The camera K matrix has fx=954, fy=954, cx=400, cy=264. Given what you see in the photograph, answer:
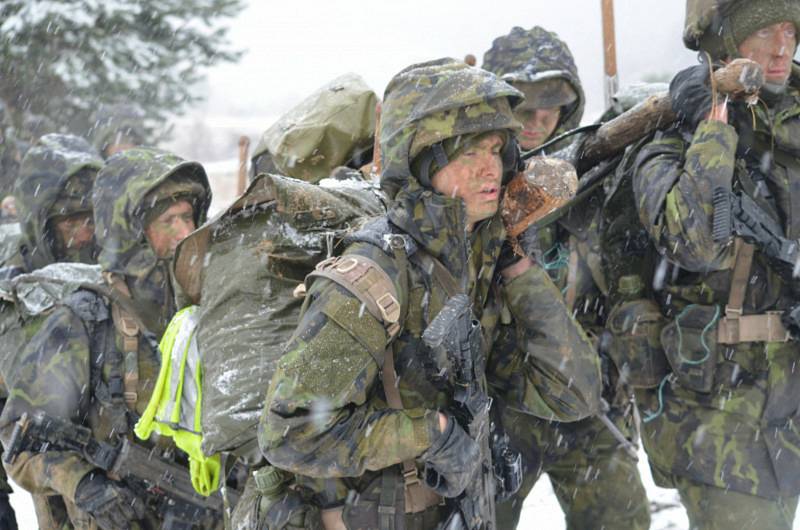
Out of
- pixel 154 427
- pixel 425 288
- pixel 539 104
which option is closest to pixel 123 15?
pixel 539 104

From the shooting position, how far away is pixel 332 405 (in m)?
2.75

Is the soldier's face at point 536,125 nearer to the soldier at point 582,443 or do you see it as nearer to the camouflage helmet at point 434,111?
the soldier at point 582,443

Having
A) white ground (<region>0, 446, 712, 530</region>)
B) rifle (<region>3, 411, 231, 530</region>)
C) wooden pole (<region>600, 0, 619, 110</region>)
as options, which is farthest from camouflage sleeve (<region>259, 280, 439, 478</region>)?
wooden pole (<region>600, 0, 619, 110</region>)

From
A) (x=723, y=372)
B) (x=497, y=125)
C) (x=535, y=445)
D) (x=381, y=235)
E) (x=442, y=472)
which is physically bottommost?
(x=535, y=445)

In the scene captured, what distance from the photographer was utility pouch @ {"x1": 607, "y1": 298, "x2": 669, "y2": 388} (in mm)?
4230

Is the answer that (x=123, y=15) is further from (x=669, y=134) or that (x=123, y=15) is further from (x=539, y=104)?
(x=669, y=134)

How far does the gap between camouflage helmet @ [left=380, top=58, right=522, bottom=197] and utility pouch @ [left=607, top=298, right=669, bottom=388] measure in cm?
147

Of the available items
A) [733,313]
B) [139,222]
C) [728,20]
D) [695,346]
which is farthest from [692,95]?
[139,222]

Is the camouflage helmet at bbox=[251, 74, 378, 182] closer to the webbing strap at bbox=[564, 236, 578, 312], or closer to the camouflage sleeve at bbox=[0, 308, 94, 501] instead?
the webbing strap at bbox=[564, 236, 578, 312]

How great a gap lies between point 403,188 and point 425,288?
36 cm

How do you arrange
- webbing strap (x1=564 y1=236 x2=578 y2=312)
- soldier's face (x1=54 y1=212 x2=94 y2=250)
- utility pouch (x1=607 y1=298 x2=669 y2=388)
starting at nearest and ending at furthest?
utility pouch (x1=607 y1=298 x2=669 y2=388), webbing strap (x1=564 y1=236 x2=578 y2=312), soldier's face (x1=54 y1=212 x2=94 y2=250)

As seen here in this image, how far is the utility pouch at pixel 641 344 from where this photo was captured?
167 inches

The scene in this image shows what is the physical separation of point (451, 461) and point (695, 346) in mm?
1606

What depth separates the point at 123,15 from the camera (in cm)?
1288
